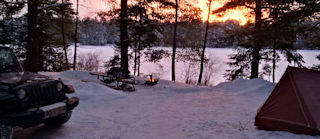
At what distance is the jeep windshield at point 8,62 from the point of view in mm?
5539

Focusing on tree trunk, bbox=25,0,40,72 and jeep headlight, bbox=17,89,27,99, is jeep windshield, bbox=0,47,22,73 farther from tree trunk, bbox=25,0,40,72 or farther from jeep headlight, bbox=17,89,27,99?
tree trunk, bbox=25,0,40,72

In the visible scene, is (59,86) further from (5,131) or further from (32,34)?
(32,34)

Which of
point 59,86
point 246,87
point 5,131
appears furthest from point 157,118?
point 246,87

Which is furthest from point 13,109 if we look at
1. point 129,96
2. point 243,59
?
point 243,59

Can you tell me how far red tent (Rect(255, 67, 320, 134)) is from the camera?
5.45m

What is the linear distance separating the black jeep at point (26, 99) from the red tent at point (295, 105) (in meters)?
4.83

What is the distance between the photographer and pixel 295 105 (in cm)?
572

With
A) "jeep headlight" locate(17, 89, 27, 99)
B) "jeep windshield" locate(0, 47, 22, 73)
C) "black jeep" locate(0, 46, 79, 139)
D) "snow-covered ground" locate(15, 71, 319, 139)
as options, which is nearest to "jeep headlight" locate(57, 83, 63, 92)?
"black jeep" locate(0, 46, 79, 139)

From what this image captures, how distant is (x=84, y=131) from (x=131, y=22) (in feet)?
37.0

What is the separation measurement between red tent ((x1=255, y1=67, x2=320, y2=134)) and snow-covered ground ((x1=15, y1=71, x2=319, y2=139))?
0.25 m

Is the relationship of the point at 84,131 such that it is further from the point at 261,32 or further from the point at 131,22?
the point at 131,22

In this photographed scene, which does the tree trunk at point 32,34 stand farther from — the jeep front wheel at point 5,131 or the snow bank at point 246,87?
the snow bank at point 246,87

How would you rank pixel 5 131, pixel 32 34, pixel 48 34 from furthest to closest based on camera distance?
pixel 48 34, pixel 32 34, pixel 5 131

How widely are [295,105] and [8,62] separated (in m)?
6.90
